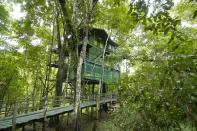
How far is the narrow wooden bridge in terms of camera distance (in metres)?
12.1

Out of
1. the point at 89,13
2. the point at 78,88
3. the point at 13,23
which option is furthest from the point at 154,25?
the point at 13,23

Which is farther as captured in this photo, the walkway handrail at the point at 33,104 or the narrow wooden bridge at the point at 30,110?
the walkway handrail at the point at 33,104

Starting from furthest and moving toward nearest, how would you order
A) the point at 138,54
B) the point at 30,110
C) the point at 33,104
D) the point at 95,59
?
the point at 95,59
the point at 138,54
the point at 30,110
the point at 33,104

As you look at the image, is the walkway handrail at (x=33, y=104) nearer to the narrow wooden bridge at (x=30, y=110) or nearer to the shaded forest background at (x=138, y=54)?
the narrow wooden bridge at (x=30, y=110)

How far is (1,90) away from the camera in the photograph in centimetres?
2173

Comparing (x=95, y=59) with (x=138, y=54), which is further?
(x=95, y=59)

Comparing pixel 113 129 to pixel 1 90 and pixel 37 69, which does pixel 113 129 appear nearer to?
pixel 1 90

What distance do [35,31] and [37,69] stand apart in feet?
18.6

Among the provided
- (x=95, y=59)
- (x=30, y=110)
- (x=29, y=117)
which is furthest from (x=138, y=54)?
(x=29, y=117)

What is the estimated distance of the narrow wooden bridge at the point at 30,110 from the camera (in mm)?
12063

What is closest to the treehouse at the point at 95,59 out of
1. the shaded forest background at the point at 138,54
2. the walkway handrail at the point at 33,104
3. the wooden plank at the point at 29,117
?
the shaded forest background at the point at 138,54

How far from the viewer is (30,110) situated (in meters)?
18.2

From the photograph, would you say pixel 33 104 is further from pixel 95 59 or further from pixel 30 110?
pixel 95 59

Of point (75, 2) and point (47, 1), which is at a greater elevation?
point (47, 1)
